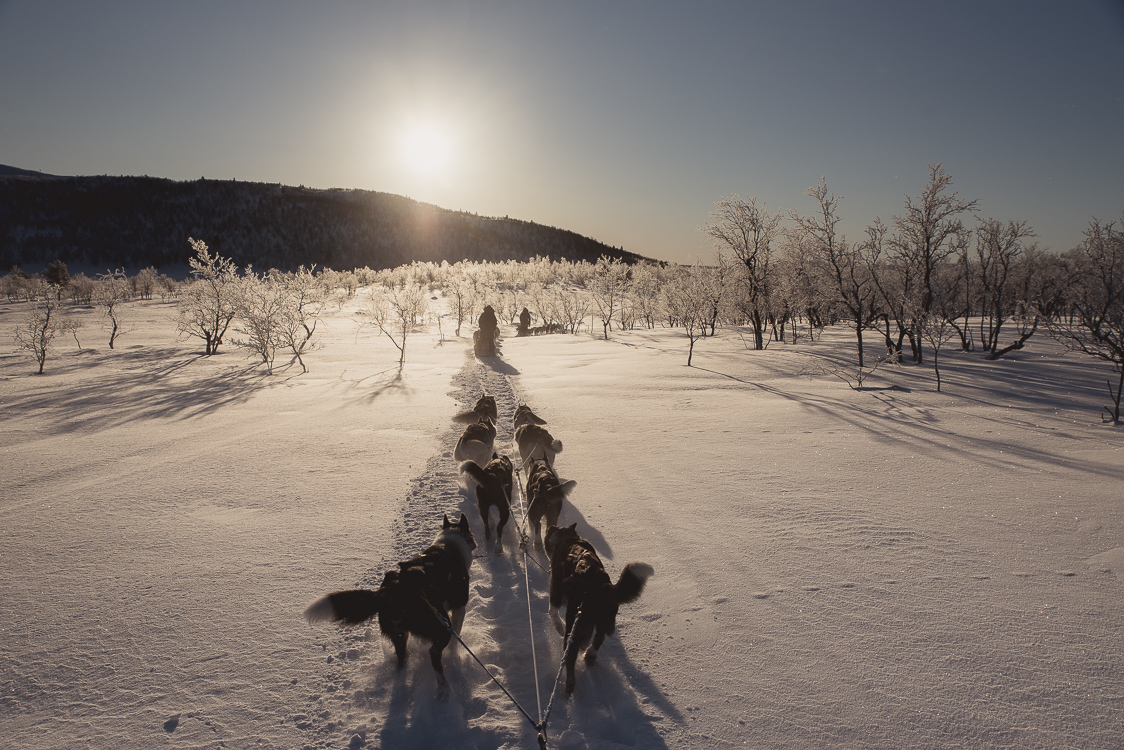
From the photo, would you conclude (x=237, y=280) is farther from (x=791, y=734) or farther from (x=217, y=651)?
(x=791, y=734)

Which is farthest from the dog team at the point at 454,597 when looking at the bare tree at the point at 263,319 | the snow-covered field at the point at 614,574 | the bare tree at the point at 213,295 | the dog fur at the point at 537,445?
the bare tree at the point at 213,295

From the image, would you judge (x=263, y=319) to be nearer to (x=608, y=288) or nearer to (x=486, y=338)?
(x=486, y=338)

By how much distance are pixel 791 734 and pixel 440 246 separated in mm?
134387

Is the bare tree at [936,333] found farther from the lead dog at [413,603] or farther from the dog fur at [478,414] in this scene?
the lead dog at [413,603]

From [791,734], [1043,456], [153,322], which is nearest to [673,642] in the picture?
[791,734]

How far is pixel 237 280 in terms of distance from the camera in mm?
21047

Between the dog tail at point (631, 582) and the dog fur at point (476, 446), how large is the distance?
3.89 m

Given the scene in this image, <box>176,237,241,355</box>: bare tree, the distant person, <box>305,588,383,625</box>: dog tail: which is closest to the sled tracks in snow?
<box>305,588,383,625</box>: dog tail

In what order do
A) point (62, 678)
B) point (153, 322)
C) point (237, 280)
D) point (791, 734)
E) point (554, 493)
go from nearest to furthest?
point (791, 734) < point (62, 678) < point (554, 493) < point (237, 280) < point (153, 322)

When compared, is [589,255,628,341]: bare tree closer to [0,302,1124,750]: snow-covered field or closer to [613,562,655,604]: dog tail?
[0,302,1124,750]: snow-covered field

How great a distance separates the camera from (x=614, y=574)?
4.43 metres

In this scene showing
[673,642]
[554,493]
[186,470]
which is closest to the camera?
[673,642]

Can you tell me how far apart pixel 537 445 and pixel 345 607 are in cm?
431

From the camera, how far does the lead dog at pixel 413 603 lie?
2678 mm
